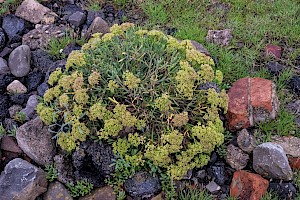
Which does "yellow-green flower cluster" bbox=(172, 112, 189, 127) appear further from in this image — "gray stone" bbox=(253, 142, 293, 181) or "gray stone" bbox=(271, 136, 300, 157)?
"gray stone" bbox=(271, 136, 300, 157)

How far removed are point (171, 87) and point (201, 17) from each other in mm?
1850

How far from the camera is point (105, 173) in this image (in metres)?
3.31

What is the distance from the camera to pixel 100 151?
10.9 feet

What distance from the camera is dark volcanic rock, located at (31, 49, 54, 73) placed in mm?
4262

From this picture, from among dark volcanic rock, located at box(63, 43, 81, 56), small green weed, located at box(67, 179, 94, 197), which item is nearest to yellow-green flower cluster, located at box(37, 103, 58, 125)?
small green weed, located at box(67, 179, 94, 197)

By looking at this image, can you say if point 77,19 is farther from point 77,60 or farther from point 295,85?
point 295,85

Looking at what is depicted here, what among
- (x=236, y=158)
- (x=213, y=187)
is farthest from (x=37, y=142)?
(x=236, y=158)

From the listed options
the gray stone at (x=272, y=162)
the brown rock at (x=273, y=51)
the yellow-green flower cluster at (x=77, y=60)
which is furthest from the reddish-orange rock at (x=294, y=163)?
the yellow-green flower cluster at (x=77, y=60)

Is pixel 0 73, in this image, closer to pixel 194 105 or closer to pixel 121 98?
pixel 121 98

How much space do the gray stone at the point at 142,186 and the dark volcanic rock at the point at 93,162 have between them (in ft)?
0.59

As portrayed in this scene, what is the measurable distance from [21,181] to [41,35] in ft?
6.14

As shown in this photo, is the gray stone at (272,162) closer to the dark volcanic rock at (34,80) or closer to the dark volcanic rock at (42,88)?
the dark volcanic rock at (42,88)

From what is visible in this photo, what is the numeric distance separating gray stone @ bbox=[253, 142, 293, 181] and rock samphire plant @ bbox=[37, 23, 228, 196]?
0.36 meters

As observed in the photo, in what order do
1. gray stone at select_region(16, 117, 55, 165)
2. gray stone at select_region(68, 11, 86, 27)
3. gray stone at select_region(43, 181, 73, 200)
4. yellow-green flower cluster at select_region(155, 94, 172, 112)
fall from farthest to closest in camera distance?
gray stone at select_region(68, 11, 86, 27) < gray stone at select_region(16, 117, 55, 165) < gray stone at select_region(43, 181, 73, 200) < yellow-green flower cluster at select_region(155, 94, 172, 112)
